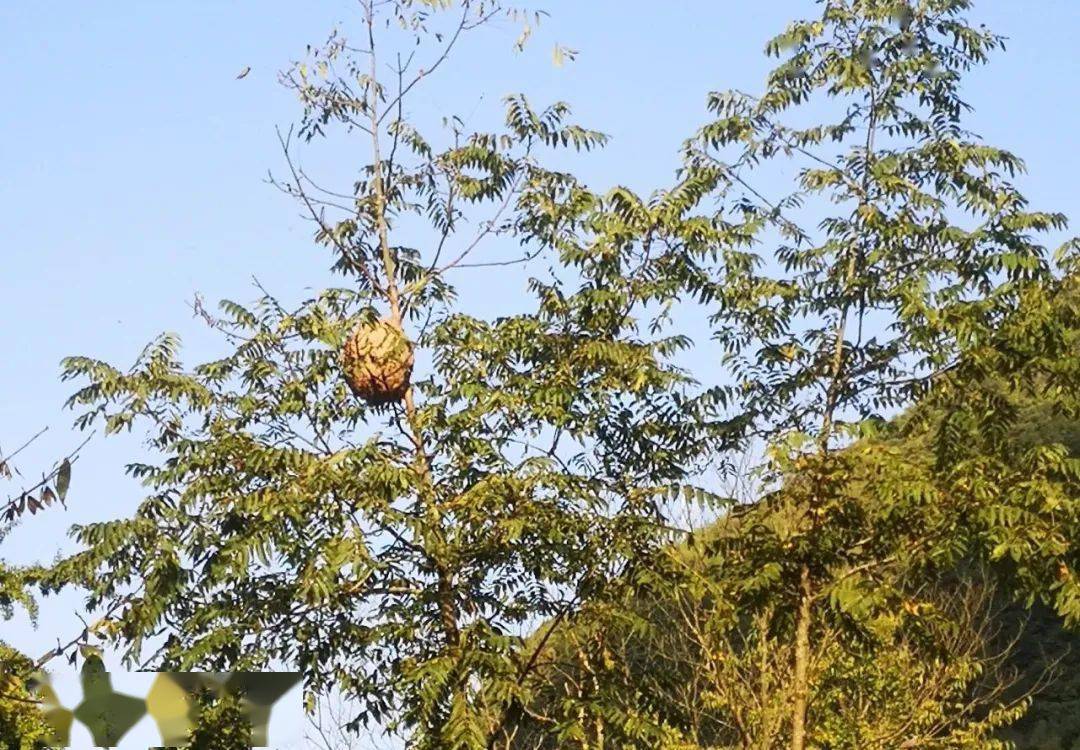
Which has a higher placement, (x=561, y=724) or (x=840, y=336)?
(x=840, y=336)

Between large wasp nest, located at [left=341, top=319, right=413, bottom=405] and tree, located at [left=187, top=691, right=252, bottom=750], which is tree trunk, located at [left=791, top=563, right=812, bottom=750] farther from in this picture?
tree, located at [left=187, top=691, right=252, bottom=750]

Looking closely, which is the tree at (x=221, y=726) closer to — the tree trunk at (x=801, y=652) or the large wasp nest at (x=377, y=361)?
the large wasp nest at (x=377, y=361)

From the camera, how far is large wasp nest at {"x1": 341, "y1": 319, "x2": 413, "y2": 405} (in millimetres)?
9102

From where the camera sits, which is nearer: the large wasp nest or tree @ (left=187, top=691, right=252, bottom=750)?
tree @ (left=187, top=691, right=252, bottom=750)

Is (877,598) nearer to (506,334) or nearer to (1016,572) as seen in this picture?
(1016,572)

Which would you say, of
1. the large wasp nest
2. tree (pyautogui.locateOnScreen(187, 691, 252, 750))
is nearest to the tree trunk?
the large wasp nest

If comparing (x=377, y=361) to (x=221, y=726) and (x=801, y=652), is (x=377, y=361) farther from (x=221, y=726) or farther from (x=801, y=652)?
(x=801, y=652)

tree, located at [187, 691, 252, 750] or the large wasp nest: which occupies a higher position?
the large wasp nest

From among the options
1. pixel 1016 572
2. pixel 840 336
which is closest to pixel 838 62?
pixel 840 336

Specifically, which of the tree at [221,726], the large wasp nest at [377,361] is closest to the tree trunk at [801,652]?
the large wasp nest at [377,361]

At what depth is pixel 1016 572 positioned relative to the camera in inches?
353

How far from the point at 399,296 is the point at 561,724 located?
2947 millimetres

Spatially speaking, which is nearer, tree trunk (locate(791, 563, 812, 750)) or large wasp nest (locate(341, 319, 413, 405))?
large wasp nest (locate(341, 319, 413, 405))

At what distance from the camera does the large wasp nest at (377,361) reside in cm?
910
